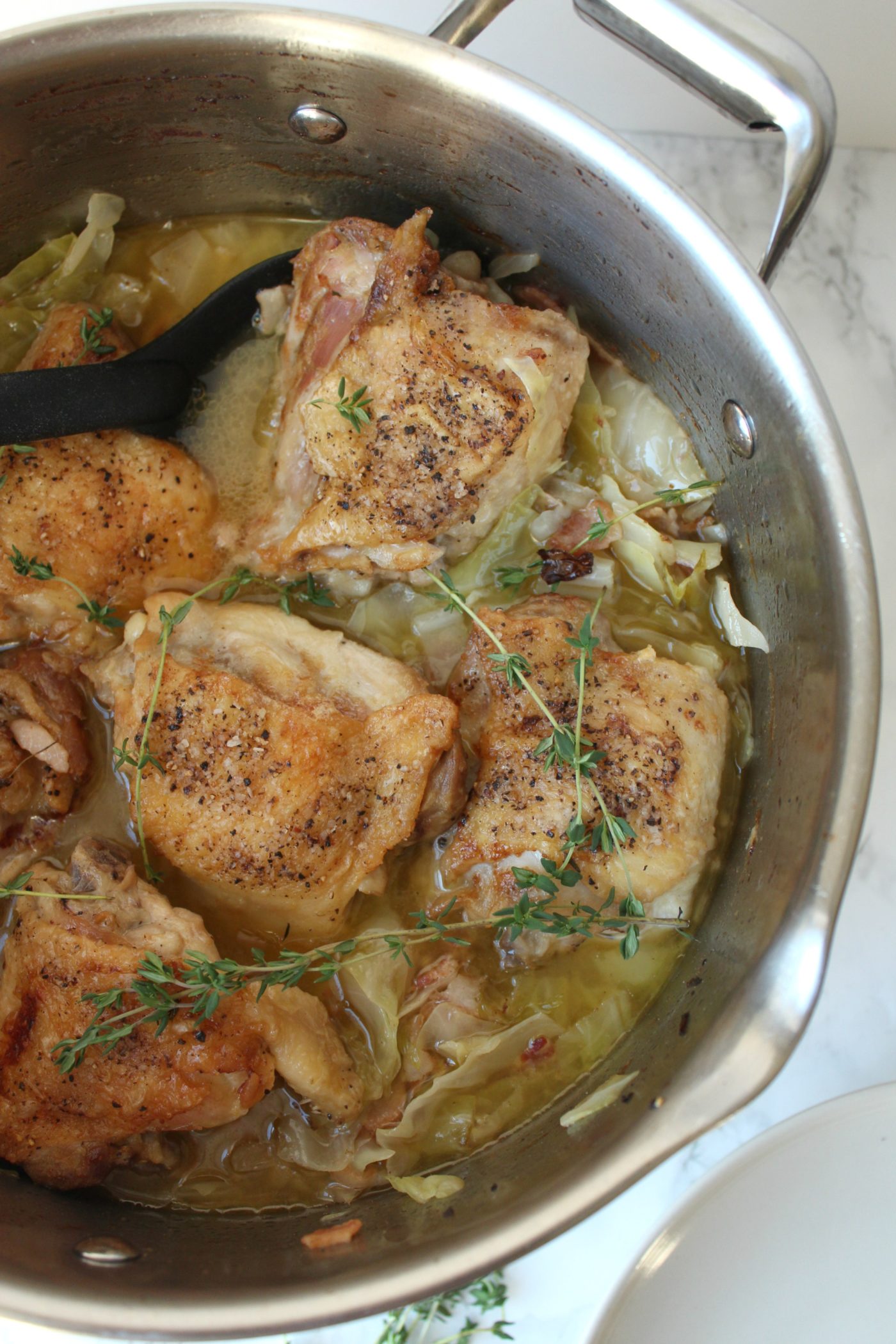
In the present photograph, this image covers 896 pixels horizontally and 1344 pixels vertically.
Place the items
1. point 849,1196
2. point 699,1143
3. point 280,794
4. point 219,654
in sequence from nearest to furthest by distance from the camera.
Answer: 1. point 280,794
2. point 219,654
3. point 849,1196
4. point 699,1143

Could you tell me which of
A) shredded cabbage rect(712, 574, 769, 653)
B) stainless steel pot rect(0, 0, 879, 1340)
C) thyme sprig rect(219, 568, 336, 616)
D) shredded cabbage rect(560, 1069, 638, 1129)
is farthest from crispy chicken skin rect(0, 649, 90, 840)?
shredded cabbage rect(712, 574, 769, 653)

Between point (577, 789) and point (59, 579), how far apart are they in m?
1.02

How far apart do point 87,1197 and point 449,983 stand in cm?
78

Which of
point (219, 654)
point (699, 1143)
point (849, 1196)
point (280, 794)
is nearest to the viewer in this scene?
point (280, 794)

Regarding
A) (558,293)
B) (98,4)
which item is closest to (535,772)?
(558,293)

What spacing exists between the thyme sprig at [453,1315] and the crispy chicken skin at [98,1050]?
0.71 metres

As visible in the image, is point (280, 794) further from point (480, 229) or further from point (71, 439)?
point (480, 229)

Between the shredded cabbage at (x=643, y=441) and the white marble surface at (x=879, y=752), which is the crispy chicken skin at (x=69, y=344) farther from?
the white marble surface at (x=879, y=752)

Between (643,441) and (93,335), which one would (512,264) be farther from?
(93,335)

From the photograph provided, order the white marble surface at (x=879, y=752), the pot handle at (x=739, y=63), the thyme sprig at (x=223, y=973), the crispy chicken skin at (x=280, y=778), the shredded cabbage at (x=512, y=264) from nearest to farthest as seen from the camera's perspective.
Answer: the pot handle at (x=739, y=63) → the thyme sprig at (x=223, y=973) → the crispy chicken skin at (x=280, y=778) → the shredded cabbage at (x=512, y=264) → the white marble surface at (x=879, y=752)

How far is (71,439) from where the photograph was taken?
6.48ft

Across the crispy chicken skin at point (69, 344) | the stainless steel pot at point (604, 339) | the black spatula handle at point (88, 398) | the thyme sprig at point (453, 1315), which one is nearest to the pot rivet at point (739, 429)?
the stainless steel pot at point (604, 339)

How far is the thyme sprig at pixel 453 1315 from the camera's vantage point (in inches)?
85.2

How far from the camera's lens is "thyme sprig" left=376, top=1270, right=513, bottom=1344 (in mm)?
2164
